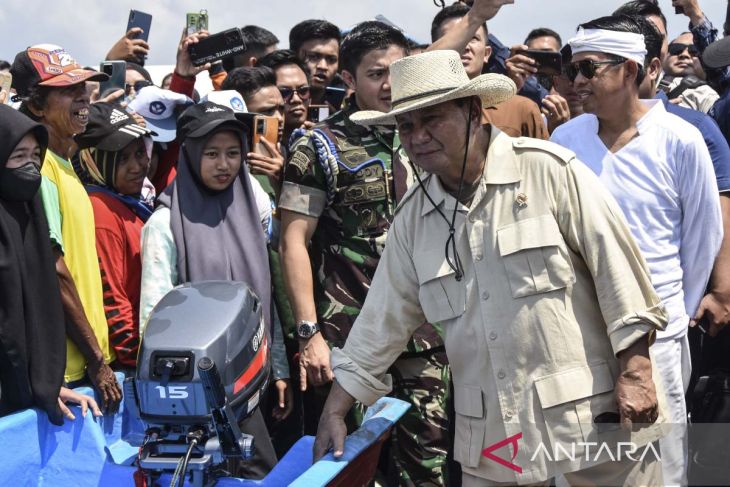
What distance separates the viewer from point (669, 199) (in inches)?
154

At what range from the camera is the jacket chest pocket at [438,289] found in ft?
10.0

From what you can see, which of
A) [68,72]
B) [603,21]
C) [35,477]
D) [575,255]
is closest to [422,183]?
[575,255]

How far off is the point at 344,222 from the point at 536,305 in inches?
61.9

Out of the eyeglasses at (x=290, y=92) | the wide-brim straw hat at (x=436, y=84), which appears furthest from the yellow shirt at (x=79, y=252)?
the eyeglasses at (x=290, y=92)

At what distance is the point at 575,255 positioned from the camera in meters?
2.97

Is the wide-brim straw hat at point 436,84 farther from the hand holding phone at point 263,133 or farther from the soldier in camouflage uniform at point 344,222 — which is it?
the hand holding phone at point 263,133

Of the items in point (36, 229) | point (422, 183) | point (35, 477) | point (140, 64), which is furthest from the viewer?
point (140, 64)

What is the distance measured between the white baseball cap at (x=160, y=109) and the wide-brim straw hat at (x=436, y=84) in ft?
8.05

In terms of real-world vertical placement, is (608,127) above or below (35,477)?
above

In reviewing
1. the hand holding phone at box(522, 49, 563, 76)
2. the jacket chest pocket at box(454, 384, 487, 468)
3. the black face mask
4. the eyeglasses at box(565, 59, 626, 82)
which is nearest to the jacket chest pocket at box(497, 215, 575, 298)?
the jacket chest pocket at box(454, 384, 487, 468)

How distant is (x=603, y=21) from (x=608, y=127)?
475mm

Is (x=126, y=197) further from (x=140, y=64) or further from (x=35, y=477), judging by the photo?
(x=140, y=64)

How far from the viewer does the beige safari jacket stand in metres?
2.88

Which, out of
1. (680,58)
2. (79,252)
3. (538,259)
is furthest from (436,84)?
(680,58)
